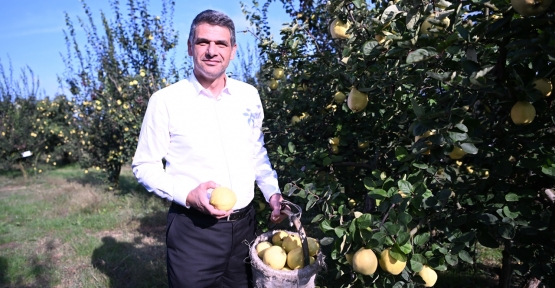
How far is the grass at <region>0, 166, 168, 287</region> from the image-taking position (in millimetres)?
3530

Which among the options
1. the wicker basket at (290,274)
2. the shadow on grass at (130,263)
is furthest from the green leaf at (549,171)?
the shadow on grass at (130,263)

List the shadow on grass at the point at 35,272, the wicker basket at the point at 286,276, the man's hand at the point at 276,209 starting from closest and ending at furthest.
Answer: the wicker basket at the point at 286,276 < the man's hand at the point at 276,209 < the shadow on grass at the point at 35,272

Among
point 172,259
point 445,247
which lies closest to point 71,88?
point 172,259

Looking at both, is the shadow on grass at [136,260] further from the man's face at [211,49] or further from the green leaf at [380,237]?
the green leaf at [380,237]

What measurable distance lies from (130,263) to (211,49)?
2840 mm

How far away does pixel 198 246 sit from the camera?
68.4 inches

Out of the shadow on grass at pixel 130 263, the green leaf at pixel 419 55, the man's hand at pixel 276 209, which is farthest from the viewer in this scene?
the shadow on grass at pixel 130 263

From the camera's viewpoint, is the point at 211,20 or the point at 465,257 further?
the point at 211,20

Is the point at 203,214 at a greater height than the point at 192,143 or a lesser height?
lesser

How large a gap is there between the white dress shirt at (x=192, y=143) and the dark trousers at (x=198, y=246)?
128 mm

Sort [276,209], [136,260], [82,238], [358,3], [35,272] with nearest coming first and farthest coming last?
1. [358,3]
2. [276,209]
3. [35,272]
4. [136,260]
5. [82,238]

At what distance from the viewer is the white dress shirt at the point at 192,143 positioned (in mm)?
1712

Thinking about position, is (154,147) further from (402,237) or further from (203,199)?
(402,237)

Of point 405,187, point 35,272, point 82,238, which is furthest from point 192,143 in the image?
point 82,238
